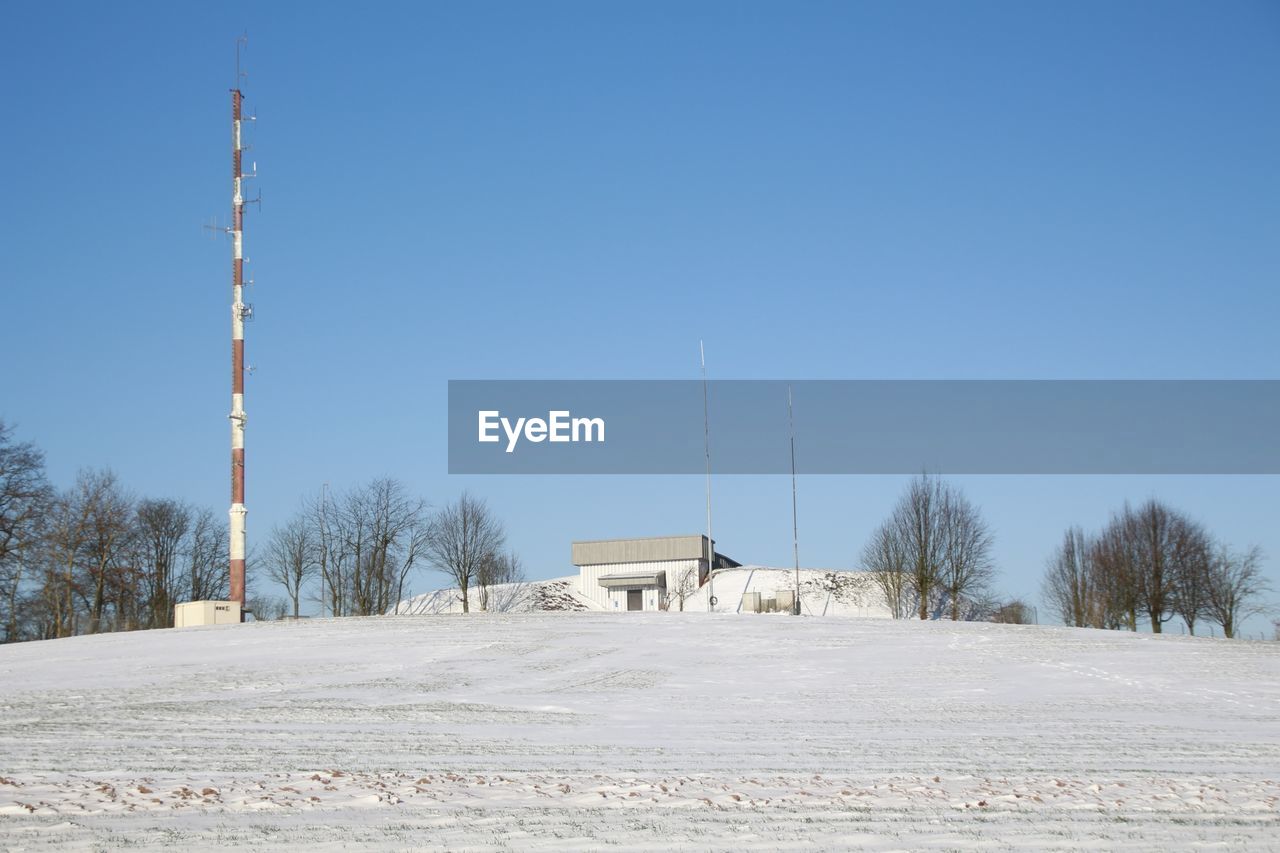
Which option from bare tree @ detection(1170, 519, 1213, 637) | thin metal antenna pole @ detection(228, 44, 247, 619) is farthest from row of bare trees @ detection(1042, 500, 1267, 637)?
thin metal antenna pole @ detection(228, 44, 247, 619)

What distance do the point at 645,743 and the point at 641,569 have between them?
66395 mm

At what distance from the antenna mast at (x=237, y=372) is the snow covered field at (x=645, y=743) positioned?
12.3 metres

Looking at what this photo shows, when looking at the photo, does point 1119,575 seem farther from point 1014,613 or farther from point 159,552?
point 159,552

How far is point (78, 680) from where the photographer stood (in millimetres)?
31156

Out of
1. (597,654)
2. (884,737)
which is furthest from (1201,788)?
(597,654)

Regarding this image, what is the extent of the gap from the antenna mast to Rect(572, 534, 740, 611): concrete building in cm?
3271

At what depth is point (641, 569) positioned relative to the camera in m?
85.2

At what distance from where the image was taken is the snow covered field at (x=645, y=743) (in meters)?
12.0

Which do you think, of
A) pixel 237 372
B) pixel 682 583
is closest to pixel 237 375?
pixel 237 372

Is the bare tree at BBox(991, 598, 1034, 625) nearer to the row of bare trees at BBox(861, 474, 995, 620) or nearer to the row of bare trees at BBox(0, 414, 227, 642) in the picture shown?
the row of bare trees at BBox(861, 474, 995, 620)

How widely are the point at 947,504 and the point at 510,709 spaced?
52.7 metres

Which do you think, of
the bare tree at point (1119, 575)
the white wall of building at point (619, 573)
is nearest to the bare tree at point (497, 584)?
the white wall of building at point (619, 573)

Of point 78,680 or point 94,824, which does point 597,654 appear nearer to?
point 78,680

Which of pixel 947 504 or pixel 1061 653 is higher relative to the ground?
pixel 947 504
